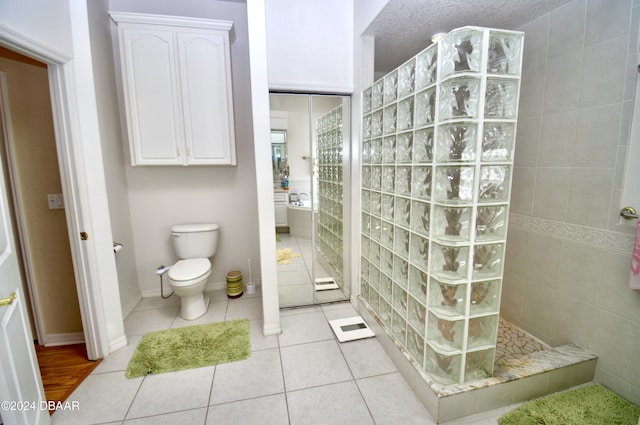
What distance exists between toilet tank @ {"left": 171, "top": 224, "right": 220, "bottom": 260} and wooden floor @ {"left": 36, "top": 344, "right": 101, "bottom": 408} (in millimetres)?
950

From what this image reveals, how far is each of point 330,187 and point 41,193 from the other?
212 centimetres

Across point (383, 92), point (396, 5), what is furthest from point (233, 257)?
point (396, 5)

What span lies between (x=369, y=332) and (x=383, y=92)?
1.76 meters

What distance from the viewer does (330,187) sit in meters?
2.61

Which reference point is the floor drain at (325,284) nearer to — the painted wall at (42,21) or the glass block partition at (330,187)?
the glass block partition at (330,187)

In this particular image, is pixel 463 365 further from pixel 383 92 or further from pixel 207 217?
pixel 207 217

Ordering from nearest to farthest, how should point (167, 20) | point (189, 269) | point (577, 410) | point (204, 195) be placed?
point (577, 410) < point (167, 20) < point (189, 269) < point (204, 195)

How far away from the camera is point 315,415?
57.3 inches

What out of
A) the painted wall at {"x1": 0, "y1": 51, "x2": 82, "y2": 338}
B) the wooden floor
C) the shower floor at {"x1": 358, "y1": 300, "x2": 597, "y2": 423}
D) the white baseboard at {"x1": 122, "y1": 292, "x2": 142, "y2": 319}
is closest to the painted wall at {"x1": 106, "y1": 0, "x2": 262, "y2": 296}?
the white baseboard at {"x1": 122, "y1": 292, "x2": 142, "y2": 319}

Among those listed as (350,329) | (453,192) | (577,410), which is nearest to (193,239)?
(350,329)

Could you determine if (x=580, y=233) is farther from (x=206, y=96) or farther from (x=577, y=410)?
(x=206, y=96)

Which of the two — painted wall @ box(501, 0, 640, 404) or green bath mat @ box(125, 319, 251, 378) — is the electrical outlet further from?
painted wall @ box(501, 0, 640, 404)

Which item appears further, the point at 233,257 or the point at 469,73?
the point at 233,257

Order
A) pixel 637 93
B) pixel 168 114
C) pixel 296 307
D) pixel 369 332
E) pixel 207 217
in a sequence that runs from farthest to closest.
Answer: pixel 207 217 < pixel 296 307 < pixel 168 114 < pixel 369 332 < pixel 637 93
